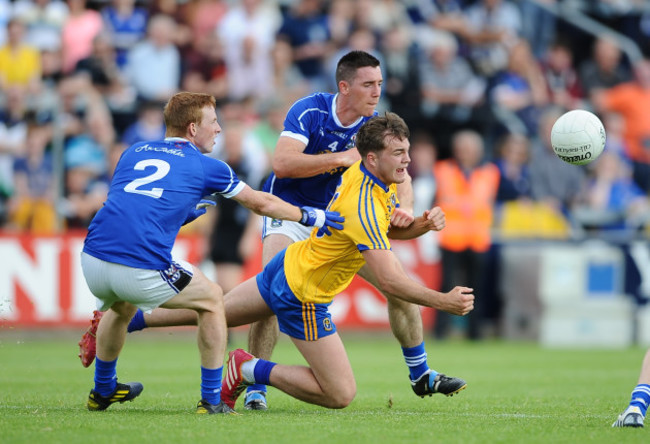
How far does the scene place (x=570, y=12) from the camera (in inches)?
830

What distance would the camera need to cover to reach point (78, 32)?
16391mm

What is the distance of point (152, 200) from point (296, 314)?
1.30 m

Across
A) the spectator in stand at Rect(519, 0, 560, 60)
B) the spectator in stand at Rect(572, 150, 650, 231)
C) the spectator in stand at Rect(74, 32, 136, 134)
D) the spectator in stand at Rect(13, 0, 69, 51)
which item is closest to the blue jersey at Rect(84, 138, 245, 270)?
the spectator in stand at Rect(74, 32, 136, 134)

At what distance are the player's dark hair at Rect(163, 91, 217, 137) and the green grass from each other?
6.50 ft

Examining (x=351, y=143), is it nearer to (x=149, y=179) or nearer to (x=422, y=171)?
(x=149, y=179)

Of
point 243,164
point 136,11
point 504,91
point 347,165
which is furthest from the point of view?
point 504,91

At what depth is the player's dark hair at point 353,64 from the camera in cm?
823

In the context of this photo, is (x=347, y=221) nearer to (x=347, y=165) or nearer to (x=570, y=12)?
(x=347, y=165)

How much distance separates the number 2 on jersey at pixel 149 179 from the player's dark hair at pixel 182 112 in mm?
295

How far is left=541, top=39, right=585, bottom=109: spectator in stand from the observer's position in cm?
1922

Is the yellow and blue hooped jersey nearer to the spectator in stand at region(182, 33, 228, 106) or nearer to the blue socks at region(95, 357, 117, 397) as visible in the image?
the blue socks at region(95, 357, 117, 397)

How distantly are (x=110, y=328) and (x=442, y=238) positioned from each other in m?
9.06

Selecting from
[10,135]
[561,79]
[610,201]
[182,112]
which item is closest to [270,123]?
[10,135]

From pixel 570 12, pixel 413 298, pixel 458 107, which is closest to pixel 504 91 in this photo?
pixel 458 107
